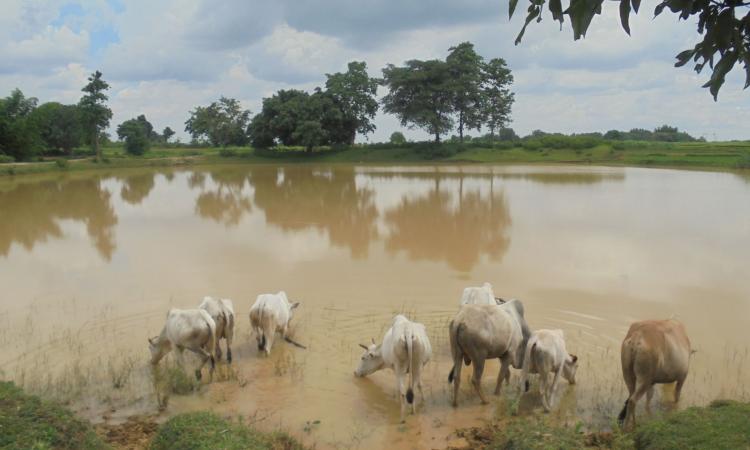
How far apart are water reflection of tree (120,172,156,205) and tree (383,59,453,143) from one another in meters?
27.7

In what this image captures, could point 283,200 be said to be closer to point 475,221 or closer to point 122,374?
point 475,221

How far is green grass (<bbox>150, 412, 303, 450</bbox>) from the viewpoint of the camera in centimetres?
500

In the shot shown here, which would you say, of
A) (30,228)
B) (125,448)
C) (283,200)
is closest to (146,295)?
(125,448)

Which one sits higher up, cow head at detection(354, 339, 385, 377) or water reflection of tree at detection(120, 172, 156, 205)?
water reflection of tree at detection(120, 172, 156, 205)

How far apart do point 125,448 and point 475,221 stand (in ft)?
52.8

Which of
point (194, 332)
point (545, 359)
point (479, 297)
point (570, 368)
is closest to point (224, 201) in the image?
point (194, 332)

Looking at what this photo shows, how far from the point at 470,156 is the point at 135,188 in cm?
3154

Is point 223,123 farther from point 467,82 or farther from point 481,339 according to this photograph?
point 481,339

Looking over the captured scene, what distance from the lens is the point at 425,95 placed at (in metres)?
57.7

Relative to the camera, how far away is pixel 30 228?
786 inches

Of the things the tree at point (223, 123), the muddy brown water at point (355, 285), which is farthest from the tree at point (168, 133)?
the muddy brown water at point (355, 285)

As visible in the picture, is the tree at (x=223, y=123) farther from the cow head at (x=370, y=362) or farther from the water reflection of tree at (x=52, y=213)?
the cow head at (x=370, y=362)

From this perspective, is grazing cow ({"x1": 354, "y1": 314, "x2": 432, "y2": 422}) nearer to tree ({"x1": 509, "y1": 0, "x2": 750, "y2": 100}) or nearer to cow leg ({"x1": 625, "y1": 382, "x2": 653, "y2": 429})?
cow leg ({"x1": 625, "y1": 382, "x2": 653, "y2": 429})

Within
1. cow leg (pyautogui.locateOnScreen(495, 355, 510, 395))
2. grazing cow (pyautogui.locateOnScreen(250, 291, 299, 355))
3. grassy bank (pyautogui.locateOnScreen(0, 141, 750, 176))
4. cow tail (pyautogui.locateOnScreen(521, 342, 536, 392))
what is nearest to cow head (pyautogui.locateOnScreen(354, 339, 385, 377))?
cow leg (pyautogui.locateOnScreen(495, 355, 510, 395))
